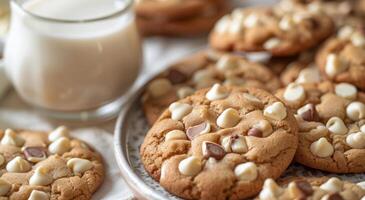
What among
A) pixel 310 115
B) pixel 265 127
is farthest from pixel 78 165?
pixel 310 115

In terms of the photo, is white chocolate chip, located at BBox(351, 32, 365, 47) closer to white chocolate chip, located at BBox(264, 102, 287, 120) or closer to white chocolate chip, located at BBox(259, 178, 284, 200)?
white chocolate chip, located at BBox(264, 102, 287, 120)

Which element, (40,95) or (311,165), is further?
(40,95)

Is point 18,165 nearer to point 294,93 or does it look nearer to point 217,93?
point 217,93

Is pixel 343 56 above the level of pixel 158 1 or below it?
above

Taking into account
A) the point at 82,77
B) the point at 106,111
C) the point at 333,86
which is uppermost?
the point at 333,86

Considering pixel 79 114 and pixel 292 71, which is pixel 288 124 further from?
pixel 79 114

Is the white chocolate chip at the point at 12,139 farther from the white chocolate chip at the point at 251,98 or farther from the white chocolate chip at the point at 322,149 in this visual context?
the white chocolate chip at the point at 322,149

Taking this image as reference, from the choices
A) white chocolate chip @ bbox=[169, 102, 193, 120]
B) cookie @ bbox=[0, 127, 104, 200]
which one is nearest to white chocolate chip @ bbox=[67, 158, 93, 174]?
cookie @ bbox=[0, 127, 104, 200]

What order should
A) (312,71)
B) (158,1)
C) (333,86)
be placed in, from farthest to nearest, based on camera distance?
(158,1), (312,71), (333,86)

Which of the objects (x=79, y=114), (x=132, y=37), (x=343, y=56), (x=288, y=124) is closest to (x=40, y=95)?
(x=79, y=114)
